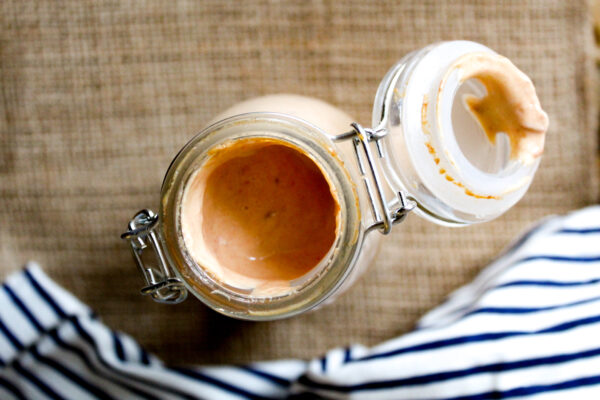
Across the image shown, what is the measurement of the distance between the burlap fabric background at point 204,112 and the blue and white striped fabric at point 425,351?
3 cm

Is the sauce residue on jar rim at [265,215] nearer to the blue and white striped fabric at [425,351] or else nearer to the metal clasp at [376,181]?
the metal clasp at [376,181]

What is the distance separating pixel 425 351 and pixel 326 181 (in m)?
0.24

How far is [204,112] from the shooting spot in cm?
57

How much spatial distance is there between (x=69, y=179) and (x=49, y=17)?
0.17 metres

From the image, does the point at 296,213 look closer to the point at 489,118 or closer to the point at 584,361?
the point at 489,118

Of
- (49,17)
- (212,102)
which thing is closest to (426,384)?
(212,102)

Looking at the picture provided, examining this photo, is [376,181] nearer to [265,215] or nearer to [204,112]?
[265,215]

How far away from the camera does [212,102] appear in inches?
22.4

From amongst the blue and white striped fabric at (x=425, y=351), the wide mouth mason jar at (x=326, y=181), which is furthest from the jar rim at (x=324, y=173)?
the blue and white striped fabric at (x=425, y=351)

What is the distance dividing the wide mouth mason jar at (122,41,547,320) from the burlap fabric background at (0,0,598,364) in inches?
7.8

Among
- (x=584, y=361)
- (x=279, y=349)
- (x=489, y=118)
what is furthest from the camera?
(x=279, y=349)

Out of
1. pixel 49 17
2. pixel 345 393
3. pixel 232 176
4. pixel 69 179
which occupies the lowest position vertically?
pixel 345 393

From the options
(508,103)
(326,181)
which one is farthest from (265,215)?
(508,103)

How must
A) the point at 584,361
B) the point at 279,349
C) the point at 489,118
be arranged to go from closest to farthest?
the point at 489,118
the point at 584,361
the point at 279,349
